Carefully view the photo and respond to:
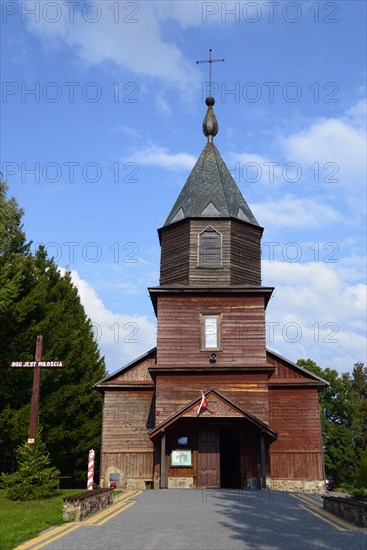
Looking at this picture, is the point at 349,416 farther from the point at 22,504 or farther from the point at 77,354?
the point at 22,504

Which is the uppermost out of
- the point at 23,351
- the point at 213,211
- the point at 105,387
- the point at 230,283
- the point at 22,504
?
the point at 213,211

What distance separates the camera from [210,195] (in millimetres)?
29781

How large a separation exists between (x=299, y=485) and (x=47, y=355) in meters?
14.6

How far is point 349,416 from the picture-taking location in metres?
57.9

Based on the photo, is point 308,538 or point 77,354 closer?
point 308,538

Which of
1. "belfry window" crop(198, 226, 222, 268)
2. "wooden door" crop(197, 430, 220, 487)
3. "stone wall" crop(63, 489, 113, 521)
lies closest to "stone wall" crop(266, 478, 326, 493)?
"wooden door" crop(197, 430, 220, 487)

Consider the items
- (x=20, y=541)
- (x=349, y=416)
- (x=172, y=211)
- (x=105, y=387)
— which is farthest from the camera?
(x=349, y=416)

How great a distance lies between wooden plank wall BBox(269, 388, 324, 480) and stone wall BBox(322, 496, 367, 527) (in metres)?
11.2

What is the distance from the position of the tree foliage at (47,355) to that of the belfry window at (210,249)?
9.10 meters

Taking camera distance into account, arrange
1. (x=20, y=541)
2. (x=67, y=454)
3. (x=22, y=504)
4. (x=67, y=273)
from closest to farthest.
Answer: (x=20, y=541)
(x=22, y=504)
(x=67, y=454)
(x=67, y=273)

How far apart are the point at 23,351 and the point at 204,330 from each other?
32.1 ft

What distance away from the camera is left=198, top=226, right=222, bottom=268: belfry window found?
2775 cm

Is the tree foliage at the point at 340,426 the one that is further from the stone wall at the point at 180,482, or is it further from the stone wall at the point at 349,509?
the stone wall at the point at 349,509

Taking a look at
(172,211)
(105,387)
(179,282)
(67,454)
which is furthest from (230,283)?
(67,454)
